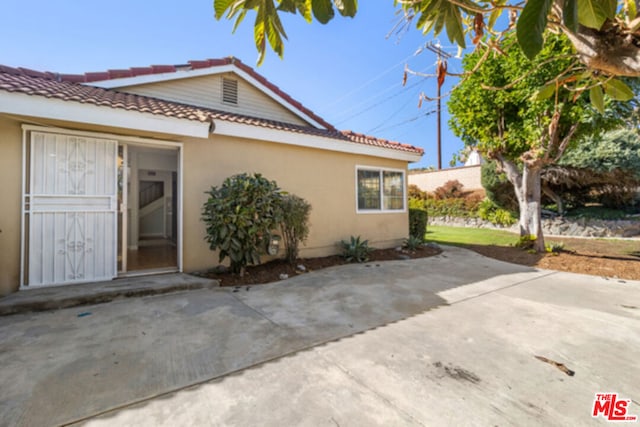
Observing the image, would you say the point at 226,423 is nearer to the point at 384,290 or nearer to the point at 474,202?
A: the point at 384,290

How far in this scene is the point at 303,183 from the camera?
7.50 metres

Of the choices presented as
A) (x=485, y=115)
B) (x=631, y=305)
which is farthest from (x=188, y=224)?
(x=485, y=115)

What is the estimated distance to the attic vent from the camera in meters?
8.23

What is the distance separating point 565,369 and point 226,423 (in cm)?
302

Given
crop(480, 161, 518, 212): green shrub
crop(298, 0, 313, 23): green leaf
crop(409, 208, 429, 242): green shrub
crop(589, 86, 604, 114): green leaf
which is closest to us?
crop(298, 0, 313, 23): green leaf

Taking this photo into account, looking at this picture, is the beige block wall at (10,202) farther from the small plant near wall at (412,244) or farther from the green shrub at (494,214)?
the green shrub at (494,214)

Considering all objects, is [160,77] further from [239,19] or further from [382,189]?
[382,189]

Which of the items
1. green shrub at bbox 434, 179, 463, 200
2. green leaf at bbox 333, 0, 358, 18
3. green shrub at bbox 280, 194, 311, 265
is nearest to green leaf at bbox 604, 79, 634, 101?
green leaf at bbox 333, 0, 358, 18

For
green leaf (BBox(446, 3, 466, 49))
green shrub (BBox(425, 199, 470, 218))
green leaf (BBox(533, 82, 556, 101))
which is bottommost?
green shrub (BBox(425, 199, 470, 218))

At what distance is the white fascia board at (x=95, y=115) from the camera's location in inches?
160

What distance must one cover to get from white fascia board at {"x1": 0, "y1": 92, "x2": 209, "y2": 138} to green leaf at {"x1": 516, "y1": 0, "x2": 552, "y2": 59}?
208 inches

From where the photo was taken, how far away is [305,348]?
2916 mm

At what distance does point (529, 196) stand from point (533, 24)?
32.0 ft

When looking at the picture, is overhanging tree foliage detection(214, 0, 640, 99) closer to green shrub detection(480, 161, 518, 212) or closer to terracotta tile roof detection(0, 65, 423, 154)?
terracotta tile roof detection(0, 65, 423, 154)
